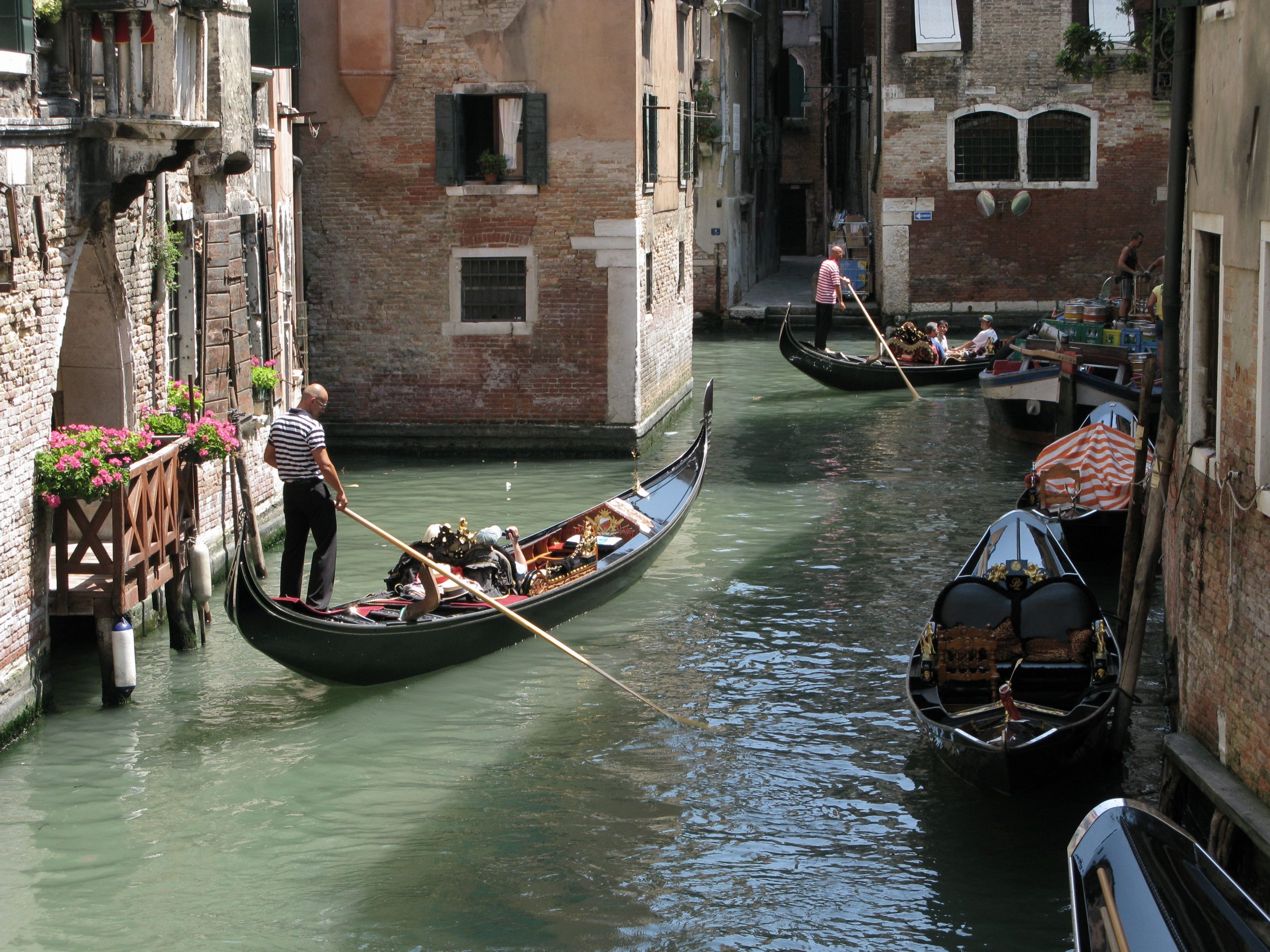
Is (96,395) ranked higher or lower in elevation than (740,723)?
higher

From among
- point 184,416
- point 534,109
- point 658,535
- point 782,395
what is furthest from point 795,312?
point 184,416

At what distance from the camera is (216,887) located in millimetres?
4926

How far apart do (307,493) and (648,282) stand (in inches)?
254

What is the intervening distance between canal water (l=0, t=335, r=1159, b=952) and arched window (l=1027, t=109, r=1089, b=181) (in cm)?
1287

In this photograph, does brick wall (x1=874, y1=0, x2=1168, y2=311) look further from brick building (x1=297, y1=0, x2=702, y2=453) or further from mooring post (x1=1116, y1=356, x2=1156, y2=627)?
mooring post (x1=1116, y1=356, x2=1156, y2=627)

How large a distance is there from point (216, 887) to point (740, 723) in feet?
7.80

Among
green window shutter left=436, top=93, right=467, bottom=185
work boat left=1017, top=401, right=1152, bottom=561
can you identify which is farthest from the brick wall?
work boat left=1017, top=401, right=1152, bottom=561

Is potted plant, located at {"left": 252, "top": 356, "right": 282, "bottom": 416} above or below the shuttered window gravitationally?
below

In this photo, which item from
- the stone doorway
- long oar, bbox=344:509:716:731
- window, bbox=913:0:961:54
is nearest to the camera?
long oar, bbox=344:509:716:731

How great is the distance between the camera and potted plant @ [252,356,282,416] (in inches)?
368

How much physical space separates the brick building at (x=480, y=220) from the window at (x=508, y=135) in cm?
1

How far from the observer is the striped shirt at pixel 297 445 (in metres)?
6.97

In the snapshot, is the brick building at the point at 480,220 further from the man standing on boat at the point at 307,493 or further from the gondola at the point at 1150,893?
the gondola at the point at 1150,893

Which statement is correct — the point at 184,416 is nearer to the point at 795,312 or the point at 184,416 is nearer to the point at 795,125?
the point at 795,312
